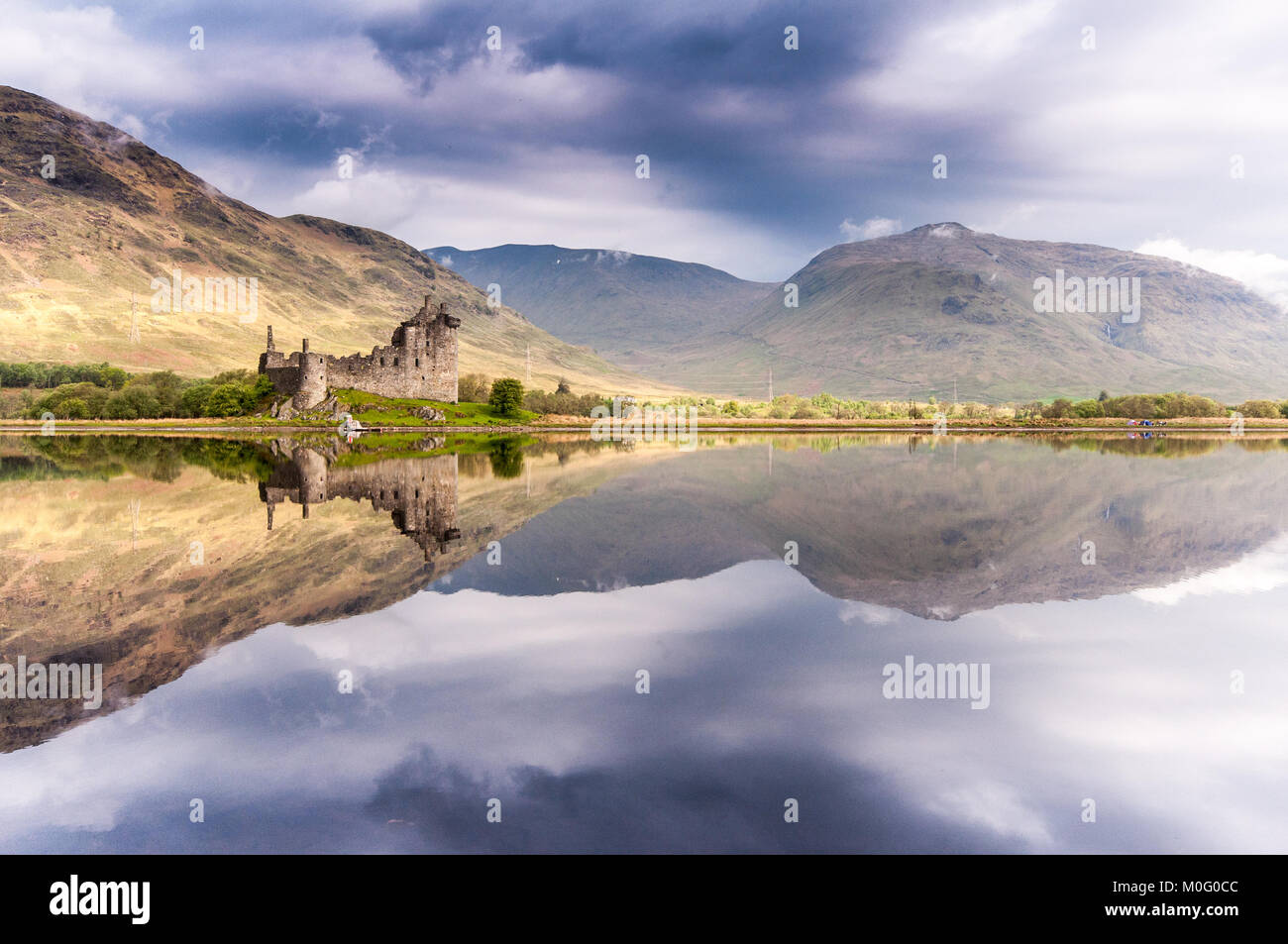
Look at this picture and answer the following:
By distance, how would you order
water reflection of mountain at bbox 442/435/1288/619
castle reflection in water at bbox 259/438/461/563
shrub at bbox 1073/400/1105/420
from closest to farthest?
water reflection of mountain at bbox 442/435/1288/619 < castle reflection in water at bbox 259/438/461/563 < shrub at bbox 1073/400/1105/420

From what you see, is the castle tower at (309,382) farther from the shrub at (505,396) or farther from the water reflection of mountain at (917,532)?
the water reflection of mountain at (917,532)

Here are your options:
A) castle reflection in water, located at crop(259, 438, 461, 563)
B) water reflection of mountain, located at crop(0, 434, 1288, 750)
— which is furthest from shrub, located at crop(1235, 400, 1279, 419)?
castle reflection in water, located at crop(259, 438, 461, 563)

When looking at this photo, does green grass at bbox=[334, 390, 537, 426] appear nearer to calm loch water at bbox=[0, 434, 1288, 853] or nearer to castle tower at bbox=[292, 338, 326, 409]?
castle tower at bbox=[292, 338, 326, 409]

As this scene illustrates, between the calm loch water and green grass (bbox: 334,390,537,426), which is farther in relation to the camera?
green grass (bbox: 334,390,537,426)

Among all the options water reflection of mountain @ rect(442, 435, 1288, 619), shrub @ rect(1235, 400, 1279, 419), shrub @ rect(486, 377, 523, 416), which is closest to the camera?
water reflection of mountain @ rect(442, 435, 1288, 619)

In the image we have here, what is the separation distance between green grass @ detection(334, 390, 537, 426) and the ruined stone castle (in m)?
1.53

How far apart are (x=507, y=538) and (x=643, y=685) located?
9621 mm

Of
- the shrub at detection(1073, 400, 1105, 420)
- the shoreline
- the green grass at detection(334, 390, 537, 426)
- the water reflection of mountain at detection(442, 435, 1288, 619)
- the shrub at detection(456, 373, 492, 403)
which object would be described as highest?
the shrub at detection(456, 373, 492, 403)

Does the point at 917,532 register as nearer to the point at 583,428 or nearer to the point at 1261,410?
the point at 583,428

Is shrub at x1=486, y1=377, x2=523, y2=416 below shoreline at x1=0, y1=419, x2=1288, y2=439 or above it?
above

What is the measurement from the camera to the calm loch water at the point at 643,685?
521 cm

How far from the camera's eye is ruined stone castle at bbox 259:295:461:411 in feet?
272

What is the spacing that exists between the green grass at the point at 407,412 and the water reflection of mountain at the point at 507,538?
4345 cm
